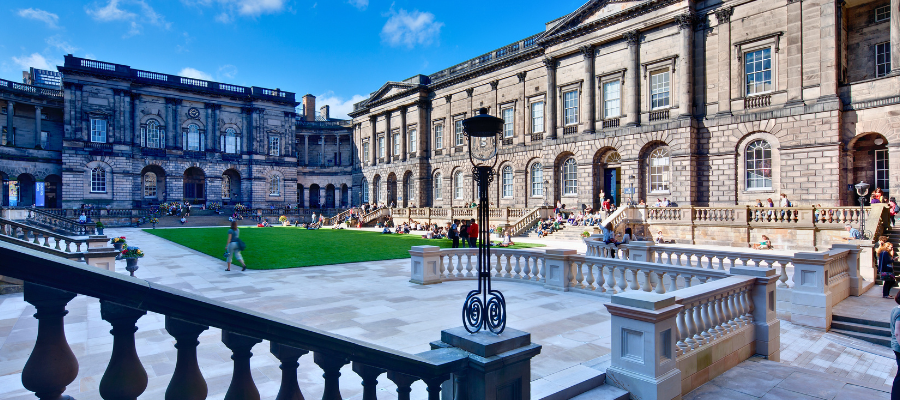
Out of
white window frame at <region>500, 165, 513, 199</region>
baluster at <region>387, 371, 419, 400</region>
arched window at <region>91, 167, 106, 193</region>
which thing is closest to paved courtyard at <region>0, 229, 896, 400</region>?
baluster at <region>387, 371, 419, 400</region>

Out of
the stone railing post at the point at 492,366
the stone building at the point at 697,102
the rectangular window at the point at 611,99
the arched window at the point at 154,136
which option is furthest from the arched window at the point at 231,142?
the stone railing post at the point at 492,366

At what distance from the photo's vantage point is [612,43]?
2945cm

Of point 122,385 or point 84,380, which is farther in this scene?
point 84,380

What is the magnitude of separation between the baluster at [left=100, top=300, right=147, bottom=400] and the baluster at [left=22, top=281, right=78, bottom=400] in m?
0.12

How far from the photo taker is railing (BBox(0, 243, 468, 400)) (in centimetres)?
152

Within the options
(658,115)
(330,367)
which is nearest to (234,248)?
(330,367)

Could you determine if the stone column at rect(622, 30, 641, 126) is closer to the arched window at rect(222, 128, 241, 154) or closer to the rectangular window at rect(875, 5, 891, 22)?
the rectangular window at rect(875, 5, 891, 22)

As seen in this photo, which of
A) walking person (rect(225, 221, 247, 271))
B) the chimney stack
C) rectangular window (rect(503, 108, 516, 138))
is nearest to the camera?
walking person (rect(225, 221, 247, 271))

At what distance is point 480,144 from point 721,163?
23.7 m

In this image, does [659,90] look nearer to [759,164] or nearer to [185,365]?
[759,164]

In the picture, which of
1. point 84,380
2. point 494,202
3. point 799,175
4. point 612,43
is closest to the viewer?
point 84,380

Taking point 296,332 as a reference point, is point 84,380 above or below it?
below

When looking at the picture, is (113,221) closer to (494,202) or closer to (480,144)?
(494,202)

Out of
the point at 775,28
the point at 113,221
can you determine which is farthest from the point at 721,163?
the point at 113,221
